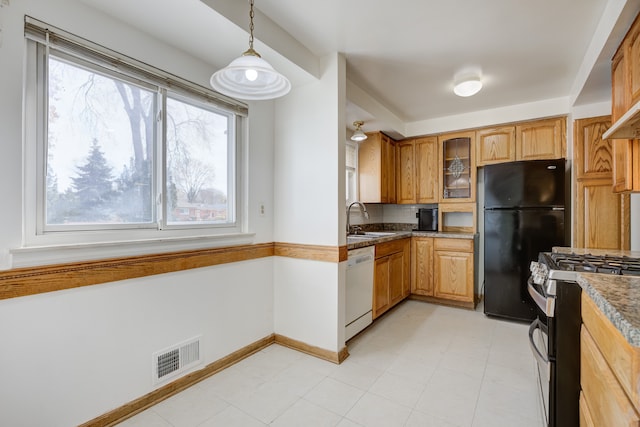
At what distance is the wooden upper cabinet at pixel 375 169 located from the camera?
12.5ft

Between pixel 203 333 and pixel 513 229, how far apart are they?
3.20m

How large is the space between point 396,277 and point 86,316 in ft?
9.47

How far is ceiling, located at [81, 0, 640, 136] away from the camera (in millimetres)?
1725

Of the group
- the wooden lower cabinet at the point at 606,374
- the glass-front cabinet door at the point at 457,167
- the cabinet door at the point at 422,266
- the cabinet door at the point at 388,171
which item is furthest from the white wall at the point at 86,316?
the glass-front cabinet door at the point at 457,167

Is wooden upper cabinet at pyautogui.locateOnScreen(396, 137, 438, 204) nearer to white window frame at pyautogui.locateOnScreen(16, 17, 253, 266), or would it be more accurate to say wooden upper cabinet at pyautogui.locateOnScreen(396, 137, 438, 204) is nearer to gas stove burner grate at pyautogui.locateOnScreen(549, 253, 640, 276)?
gas stove burner grate at pyautogui.locateOnScreen(549, 253, 640, 276)

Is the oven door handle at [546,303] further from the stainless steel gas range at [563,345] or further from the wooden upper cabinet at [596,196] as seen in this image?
the wooden upper cabinet at [596,196]

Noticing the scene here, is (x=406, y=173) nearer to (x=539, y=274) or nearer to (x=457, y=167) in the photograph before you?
(x=457, y=167)

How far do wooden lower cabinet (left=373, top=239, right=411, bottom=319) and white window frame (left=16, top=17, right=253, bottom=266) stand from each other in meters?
1.54

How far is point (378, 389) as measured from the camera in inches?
77.4

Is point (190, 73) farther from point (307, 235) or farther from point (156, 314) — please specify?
point (156, 314)

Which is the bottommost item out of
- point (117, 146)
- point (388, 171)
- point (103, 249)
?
point (103, 249)

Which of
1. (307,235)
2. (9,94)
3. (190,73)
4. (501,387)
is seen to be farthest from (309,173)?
(501,387)

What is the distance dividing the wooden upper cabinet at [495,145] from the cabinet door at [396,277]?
1603 mm

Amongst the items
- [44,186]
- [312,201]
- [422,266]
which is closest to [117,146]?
[44,186]
